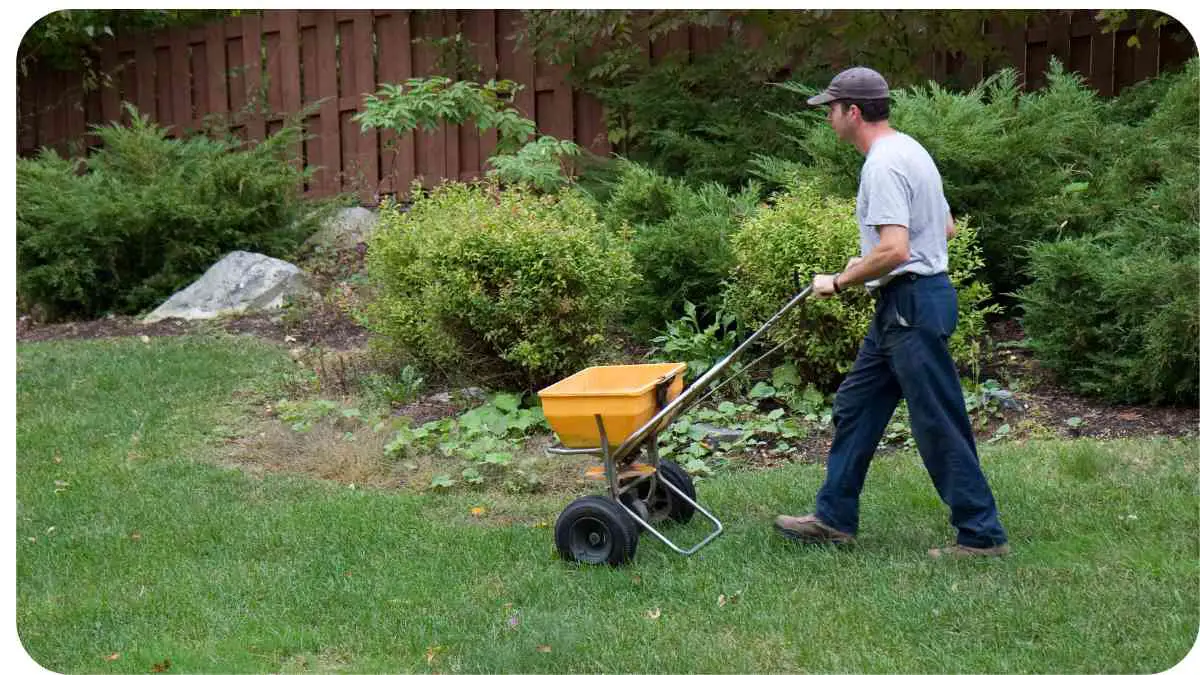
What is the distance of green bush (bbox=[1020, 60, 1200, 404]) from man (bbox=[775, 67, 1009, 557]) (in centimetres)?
224

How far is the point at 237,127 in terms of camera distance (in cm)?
1447

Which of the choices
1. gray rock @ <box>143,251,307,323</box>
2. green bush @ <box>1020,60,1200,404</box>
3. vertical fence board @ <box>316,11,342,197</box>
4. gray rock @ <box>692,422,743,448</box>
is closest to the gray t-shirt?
gray rock @ <box>692,422,743,448</box>

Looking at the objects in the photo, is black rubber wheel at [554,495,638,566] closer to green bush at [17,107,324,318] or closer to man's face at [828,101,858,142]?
man's face at [828,101,858,142]

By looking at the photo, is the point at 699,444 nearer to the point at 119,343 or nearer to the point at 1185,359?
the point at 1185,359

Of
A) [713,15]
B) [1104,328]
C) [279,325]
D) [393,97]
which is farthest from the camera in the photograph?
[393,97]

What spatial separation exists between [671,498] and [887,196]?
1.69 metres

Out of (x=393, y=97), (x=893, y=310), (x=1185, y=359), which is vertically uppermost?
(x=393, y=97)

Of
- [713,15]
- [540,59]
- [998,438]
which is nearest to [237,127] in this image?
[540,59]

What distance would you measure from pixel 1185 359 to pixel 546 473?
3400 millimetres

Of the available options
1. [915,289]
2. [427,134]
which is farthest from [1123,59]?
[427,134]

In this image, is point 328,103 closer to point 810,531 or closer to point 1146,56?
point 1146,56

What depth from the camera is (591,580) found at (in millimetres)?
4555

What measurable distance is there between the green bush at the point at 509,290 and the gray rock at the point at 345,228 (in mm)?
4302

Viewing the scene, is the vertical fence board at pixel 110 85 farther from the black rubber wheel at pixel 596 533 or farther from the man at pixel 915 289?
the man at pixel 915 289
